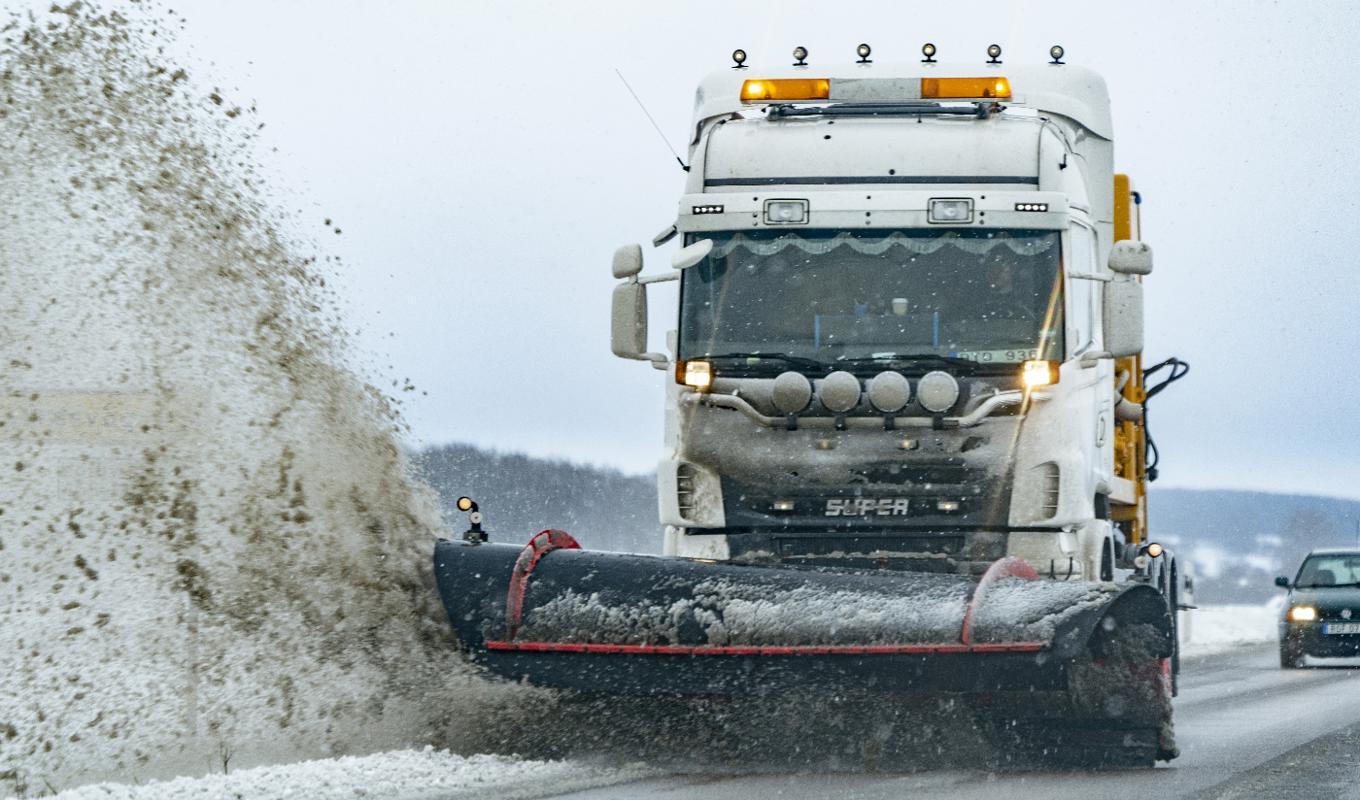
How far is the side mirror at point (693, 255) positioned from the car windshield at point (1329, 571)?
13.5m

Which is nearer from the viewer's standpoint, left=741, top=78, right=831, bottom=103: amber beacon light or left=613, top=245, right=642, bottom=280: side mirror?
left=613, top=245, right=642, bottom=280: side mirror

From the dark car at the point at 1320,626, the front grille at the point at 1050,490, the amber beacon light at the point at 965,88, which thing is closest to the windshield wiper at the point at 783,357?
the front grille at the point at 1050,490

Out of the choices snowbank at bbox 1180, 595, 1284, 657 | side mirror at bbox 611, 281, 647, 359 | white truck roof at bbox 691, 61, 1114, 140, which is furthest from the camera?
snowbank at bbox 1180, 595, 1284, 657

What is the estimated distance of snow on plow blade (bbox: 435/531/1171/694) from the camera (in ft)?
27.5

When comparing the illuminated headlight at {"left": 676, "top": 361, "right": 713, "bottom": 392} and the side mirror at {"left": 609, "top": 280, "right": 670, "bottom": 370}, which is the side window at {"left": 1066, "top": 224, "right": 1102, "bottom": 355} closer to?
the illuminated headlight at {"left": 676, "top": 361, "right": 713, "bottom": 392}

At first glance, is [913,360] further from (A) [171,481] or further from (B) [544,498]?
(B) [544,498]

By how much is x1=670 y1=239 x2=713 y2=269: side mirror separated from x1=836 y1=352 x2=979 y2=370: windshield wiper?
946 mm

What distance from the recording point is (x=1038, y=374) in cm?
980

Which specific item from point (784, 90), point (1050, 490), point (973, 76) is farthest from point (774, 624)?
point (973, 76)

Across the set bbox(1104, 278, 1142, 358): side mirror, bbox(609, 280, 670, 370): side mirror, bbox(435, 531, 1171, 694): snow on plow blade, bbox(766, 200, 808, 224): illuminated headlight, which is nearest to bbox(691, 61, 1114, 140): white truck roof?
bbox(766, 200, 808, 224): illuminated headlight

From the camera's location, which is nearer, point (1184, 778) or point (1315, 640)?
point (1184, 778)

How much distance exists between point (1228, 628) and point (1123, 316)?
23.3 meters

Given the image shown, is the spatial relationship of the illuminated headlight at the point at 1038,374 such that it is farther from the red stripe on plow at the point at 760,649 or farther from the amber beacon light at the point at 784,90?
the amber beacon light at the point at 784,90

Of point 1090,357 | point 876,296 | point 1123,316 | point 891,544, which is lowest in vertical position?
point 891,544
